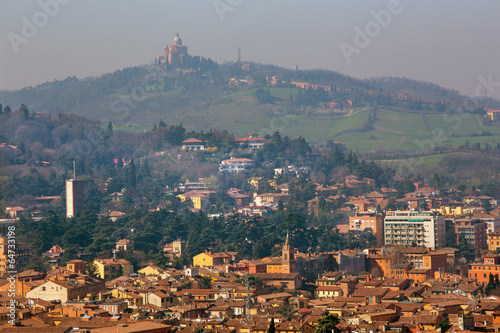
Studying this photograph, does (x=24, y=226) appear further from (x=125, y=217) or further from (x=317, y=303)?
(x=317, y=303)

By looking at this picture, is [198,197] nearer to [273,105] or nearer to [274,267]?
[274,267]

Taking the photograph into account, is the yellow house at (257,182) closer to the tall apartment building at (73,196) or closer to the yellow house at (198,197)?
the yellow house at (198,197)

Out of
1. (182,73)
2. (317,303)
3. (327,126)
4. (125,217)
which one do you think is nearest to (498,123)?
(327,126)

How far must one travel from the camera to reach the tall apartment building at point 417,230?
60.6 meters

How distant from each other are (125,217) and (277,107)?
83.1m

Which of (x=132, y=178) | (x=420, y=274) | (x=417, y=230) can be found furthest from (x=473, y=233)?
(x=132, y=178)

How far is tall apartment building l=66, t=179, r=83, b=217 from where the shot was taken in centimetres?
7625

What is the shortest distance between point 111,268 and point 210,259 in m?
5.87

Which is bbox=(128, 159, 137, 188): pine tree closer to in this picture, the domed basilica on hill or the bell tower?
the bell tower

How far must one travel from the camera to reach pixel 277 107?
149125mm

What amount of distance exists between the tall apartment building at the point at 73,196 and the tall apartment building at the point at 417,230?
23265mm

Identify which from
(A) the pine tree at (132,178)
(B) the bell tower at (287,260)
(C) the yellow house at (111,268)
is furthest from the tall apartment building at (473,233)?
(A) the pine tree at (132,178)

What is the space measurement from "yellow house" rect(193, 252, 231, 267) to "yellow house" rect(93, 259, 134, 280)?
446 cm

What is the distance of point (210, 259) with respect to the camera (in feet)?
177
